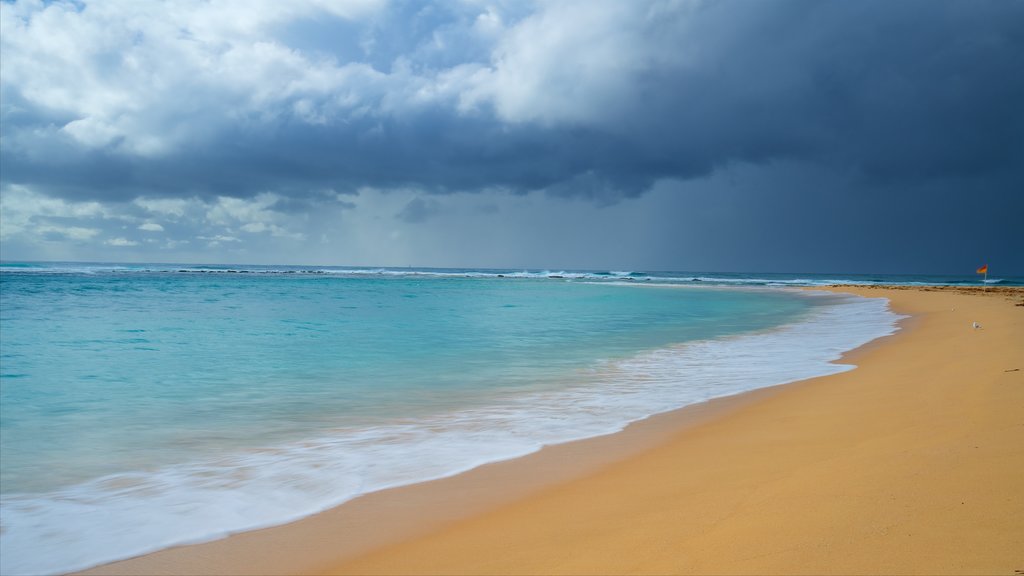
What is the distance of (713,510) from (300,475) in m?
2.72

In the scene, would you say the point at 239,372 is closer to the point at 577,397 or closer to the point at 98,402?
the point at 98,402

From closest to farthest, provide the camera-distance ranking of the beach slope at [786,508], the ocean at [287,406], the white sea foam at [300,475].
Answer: the beach slope at [786,508] → the white sea foam at [300,475] → the ocean at [287,406]

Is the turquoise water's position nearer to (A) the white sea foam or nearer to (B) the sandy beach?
(A) the white sea foam

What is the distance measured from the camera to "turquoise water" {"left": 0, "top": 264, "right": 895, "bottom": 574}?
3625 millimetres

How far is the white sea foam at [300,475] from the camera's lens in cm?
321

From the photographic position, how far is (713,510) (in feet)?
9.40


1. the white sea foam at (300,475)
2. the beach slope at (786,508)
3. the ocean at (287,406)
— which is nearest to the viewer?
the beach slope at (786,508)

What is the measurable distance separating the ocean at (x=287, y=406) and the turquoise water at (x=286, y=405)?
3 centimetres

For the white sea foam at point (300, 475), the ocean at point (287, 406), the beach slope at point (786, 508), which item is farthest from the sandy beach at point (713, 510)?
the ocean at point (287, 406)

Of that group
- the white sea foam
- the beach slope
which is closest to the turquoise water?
the white sea foam

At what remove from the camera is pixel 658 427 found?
17.1ft

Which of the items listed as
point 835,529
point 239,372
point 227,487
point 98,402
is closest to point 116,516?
point 227,487

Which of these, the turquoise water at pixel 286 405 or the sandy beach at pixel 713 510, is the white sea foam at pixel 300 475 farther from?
the sandy beach at pixel 713 510

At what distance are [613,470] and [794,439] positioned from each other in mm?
1419
